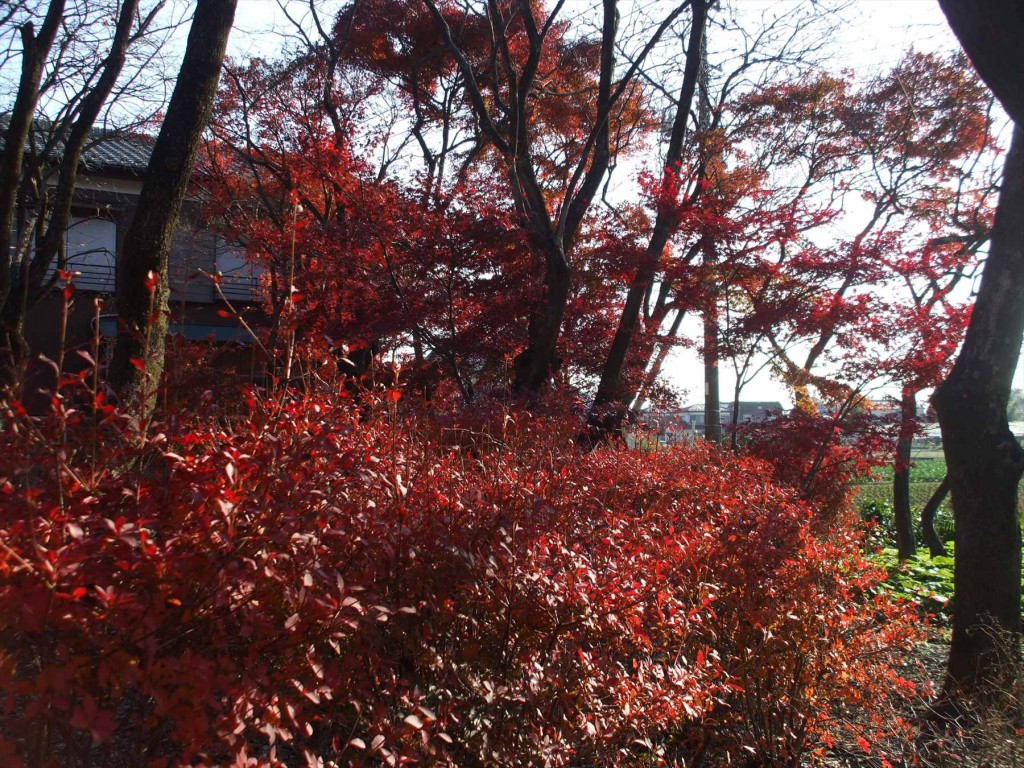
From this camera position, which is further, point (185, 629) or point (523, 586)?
point (523, 586)

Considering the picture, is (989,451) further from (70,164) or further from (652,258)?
(70,164)

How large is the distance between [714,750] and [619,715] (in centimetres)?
128

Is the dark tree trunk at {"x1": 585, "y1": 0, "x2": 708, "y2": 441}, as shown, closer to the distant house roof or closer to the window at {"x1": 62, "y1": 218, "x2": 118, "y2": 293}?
the distant house roof

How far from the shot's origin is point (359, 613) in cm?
183

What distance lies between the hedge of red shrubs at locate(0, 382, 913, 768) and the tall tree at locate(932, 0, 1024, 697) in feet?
4.78

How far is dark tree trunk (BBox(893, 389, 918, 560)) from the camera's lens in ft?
29.2

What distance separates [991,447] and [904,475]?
631 centimetres

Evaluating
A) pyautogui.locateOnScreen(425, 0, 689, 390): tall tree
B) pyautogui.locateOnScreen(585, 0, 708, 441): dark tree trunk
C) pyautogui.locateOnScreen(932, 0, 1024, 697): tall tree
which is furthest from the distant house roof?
pyautogui.locateOnScreen(932, 0, 1024, 697): tall tree

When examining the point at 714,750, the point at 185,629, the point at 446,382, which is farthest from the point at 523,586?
the point at 446,382

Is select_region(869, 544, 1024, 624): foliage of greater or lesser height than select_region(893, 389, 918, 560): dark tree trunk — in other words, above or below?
below

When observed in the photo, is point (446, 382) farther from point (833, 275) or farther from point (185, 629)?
point (185, 629)

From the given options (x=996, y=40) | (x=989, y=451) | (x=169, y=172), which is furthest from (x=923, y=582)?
(x=169, y=172)

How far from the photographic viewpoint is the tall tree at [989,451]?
4672 mm

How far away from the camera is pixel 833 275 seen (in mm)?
9688
